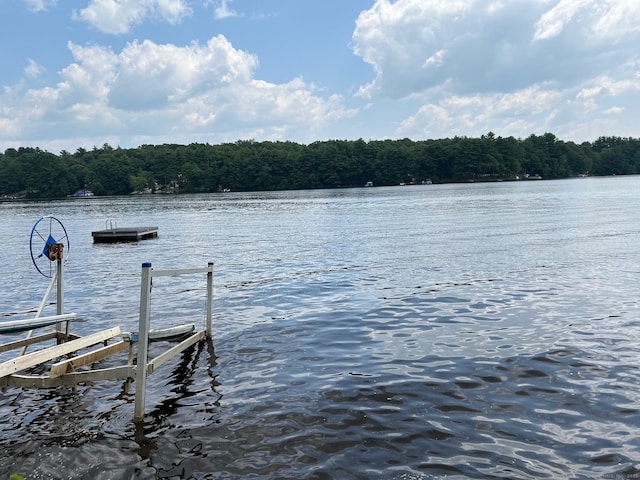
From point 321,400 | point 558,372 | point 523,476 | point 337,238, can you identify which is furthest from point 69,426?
point 337,238

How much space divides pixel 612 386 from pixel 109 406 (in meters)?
8.21

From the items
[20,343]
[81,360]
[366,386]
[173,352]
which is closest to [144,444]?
[173,352]

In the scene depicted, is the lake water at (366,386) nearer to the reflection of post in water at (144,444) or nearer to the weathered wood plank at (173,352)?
the reflection of post in water at (144,444)

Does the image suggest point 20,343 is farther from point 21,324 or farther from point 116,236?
point 116,236

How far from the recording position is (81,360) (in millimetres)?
9438

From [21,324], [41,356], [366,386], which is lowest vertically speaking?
[366,386]

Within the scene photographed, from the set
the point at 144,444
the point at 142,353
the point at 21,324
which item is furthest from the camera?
the point at 21,324

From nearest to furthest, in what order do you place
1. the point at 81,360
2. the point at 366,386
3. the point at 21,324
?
the point at 21,324, the point at 366,386, the point at 81,360

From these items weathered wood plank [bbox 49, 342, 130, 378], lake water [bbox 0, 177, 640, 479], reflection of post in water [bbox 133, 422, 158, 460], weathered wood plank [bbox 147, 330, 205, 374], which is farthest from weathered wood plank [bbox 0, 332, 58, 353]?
reflection of post in water [bbox 133, 422, 158, 460]

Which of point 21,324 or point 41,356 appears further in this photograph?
point 21,324

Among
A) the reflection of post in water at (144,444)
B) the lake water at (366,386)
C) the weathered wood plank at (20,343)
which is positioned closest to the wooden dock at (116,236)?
the lake water at (366,386)

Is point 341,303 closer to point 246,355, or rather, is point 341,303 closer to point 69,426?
point 246,355

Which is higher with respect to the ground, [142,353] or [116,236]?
[142,353]

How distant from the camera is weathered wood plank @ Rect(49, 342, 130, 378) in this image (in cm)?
839
